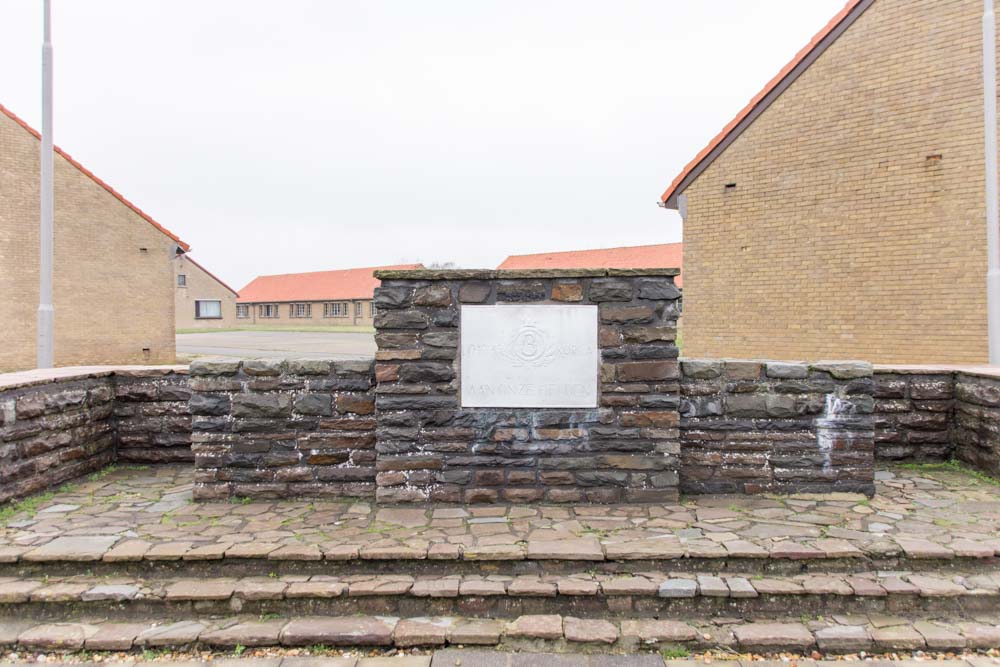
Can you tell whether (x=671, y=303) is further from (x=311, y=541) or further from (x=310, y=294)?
(x=310, y=294)

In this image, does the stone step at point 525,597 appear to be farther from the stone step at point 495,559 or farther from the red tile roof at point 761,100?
the red tile roof at point 761,100

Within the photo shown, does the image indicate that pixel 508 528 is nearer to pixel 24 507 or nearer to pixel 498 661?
pixel 498 661

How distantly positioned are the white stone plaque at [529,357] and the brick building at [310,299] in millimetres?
44140

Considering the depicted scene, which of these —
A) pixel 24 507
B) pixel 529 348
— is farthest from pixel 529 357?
pixel 24 507

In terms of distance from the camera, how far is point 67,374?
16.0 ft

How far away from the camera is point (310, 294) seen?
176 ft

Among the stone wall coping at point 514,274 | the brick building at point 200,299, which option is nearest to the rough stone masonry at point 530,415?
the stone wall coping at point 514,274

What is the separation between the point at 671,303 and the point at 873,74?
739 cm

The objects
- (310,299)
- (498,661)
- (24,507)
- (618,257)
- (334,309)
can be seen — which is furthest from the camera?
(310,299)

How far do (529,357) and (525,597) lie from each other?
1.74 metres

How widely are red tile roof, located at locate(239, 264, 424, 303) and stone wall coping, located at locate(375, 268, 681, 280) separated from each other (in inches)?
1749

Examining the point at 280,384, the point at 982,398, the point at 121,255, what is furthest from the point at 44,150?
the point at 982,398

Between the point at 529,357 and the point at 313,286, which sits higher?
the point at 313,286

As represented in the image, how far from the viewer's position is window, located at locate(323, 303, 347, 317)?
50.3 metres
